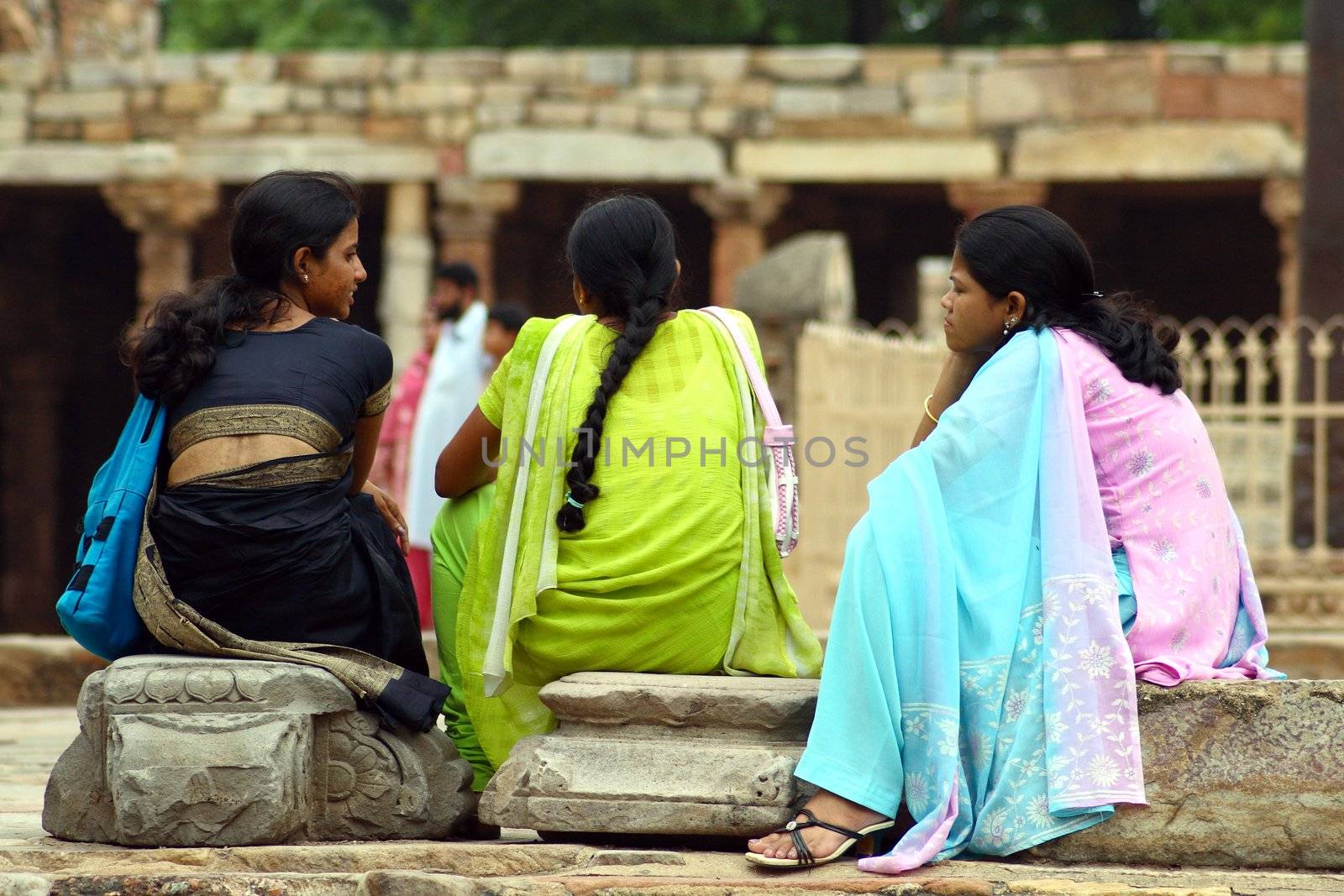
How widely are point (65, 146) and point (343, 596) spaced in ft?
33.3

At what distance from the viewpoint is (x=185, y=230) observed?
12391mm

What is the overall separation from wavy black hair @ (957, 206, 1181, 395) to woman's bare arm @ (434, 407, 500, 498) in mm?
929

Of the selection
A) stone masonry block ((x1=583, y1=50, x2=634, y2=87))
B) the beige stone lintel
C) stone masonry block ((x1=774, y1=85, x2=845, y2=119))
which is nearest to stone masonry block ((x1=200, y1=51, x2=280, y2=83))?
stone masonry block ((x1=583, y1=50, x2=634, y2=87))

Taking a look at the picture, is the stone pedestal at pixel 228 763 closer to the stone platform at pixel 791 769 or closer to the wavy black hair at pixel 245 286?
the stone platform at pixel 791 769

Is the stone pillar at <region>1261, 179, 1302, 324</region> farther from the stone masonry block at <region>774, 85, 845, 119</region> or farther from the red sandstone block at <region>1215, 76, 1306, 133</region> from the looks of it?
the stone masonry block at <region>774, 85, 845, 119</region>

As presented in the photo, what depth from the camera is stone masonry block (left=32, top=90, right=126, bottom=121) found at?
1223 centimetres

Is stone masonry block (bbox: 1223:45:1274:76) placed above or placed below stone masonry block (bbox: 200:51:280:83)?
below

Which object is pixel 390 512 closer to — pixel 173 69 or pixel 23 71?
pixel 173 69

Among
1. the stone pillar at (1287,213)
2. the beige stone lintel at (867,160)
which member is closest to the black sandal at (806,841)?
the stone pillar at (1287,213)

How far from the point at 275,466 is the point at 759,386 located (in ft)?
2.84

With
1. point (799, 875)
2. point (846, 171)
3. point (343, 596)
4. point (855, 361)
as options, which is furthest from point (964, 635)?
point (846, 171)

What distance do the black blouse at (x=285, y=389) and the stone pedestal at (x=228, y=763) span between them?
399 millimetres

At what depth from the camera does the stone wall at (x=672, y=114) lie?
36.9 feet

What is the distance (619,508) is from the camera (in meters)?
3.06
